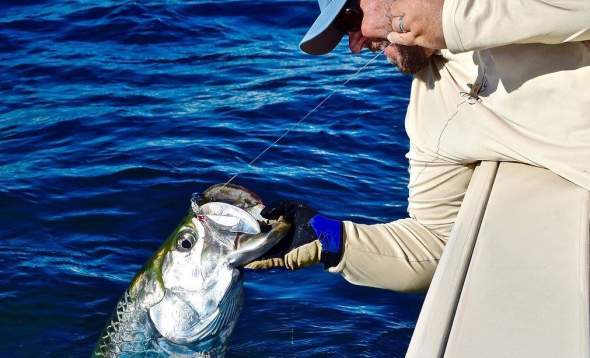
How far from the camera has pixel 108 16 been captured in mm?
10547

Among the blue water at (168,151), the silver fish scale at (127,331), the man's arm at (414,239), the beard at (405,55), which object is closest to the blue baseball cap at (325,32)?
the beard at (405,55)

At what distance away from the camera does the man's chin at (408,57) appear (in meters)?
3.50

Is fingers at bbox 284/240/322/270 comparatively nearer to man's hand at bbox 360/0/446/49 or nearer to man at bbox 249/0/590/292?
man at bbox 249/0/590/292

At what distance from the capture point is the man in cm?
290

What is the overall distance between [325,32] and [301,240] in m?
0.75

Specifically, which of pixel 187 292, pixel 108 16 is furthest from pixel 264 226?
pixel 108 16

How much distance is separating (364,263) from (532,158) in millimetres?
838

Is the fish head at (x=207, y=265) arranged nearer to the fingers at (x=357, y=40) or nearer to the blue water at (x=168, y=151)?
the fingers at (x=357, y=40)

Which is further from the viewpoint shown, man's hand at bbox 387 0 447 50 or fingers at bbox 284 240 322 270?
fingers at bbox 284 240 322 270

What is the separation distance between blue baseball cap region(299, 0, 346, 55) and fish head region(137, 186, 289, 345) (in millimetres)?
610

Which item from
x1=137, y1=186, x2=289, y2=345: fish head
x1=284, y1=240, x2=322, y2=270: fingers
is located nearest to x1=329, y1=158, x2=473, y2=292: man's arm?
x1=284, y1=240, x2=322, y2=270: fingers

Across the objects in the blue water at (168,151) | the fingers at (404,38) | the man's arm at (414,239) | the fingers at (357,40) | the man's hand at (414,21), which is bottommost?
the blue water at (168,151)

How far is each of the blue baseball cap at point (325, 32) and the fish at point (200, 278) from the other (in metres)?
0.60

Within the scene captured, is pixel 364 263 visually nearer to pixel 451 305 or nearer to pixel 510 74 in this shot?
pixel 510 74
